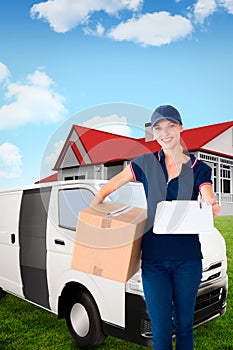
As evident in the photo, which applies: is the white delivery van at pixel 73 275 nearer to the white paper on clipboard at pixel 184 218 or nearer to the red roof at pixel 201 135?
the white paper on clipboard at pixel 184 218

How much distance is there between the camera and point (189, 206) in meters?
2.33

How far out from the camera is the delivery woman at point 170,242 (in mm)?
2361

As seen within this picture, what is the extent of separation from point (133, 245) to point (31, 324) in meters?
2.58

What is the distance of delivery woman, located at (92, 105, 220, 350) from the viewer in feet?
7.75

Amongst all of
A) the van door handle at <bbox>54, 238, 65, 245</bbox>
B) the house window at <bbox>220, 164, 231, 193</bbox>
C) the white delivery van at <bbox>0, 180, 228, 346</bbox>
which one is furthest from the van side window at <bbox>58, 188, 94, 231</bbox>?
the house window at <bbox>220, 164, 231, 193</bbox>

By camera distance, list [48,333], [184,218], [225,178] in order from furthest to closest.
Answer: [225,178] < [48,333] < [184,218]

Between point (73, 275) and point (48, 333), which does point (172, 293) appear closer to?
point (73, 275)

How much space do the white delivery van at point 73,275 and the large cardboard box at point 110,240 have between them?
1.68 feet

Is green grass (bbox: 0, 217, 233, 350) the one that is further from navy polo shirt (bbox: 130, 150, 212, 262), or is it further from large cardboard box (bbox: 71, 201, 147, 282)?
navy polo shirt (bbox: 130, 150, 212, 262)

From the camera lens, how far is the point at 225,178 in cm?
2006

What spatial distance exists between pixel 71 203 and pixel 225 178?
17.3 m

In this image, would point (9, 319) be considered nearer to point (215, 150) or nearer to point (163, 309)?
point (163, 309)

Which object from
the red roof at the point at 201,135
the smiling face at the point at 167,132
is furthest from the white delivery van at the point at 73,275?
the red roof at the point at 201,135

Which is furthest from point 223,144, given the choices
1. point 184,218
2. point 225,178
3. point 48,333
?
point 184,218
